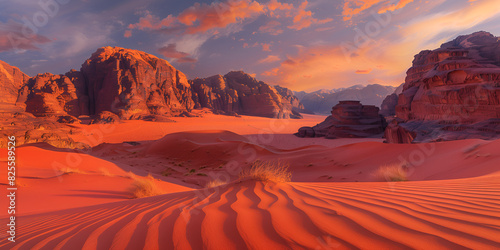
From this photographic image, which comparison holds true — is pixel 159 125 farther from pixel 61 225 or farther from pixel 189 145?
pixel 61 225

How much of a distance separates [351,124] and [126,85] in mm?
43946

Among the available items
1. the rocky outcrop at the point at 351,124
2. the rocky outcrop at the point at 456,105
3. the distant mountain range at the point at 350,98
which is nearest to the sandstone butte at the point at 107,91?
the rocky outcrop at the point at 351,124

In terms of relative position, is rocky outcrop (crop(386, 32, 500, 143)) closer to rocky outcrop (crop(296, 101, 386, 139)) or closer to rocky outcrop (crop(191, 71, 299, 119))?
rocky outcrop (crop(296, 101, 386, 139))

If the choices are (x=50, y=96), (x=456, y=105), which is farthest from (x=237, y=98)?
(x=456, y=105)

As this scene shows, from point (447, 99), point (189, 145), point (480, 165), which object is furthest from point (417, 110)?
point (189, 145)

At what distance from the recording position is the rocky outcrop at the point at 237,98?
7062 centimetres

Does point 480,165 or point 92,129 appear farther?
point 92,129

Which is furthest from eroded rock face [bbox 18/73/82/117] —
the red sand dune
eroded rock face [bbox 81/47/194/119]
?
the red sand dune

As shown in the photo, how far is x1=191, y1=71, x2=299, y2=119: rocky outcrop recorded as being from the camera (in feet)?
232

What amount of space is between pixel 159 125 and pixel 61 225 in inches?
1535

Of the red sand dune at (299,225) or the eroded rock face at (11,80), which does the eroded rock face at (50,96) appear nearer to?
the eroded rock face at (11,80)

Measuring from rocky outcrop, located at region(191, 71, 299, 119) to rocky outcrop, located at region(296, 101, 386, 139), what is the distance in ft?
139

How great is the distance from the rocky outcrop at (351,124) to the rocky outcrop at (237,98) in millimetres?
42277

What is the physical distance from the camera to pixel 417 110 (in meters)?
18.4
